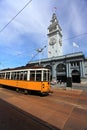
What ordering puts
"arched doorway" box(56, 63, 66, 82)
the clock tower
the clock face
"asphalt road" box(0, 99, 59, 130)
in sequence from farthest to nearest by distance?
the clock face < the clock tower < "arched doorway" box(56, 63, 66, 82) < "asphalt road" box(0, 99, 59, 130)

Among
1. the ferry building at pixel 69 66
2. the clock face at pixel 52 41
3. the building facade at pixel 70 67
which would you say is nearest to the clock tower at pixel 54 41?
the clock face at pixel 52 41

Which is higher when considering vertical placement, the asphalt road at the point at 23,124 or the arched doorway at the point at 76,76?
the arched doorway at the point at 76,76

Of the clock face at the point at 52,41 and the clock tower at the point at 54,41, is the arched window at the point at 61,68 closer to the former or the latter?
A: the clock tower at the point at 54,41

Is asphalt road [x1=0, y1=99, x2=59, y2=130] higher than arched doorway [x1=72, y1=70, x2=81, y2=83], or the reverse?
Answer: arched doorway [x1=72, y1=70, x2=81, y2=83]

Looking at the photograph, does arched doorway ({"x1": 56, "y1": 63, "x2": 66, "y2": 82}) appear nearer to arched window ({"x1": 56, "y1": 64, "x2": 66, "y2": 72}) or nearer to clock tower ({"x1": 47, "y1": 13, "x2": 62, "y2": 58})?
arched window ({"x1": 56, "y1": 64, "x2": 66, "y2": 72})

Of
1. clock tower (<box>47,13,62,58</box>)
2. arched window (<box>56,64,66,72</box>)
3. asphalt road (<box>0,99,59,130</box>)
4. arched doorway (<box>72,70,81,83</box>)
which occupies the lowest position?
asphalt road (<box>0,99,59,130</box>)

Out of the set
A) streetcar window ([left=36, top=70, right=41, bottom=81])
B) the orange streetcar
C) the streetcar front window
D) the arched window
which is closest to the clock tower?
the arched window

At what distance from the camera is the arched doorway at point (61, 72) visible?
45.3 meters

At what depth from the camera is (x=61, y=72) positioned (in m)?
46.0

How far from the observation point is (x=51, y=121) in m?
6.11

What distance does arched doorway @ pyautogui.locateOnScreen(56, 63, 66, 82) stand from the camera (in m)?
45.3

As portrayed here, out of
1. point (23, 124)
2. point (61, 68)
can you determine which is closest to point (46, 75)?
point (23, 124)

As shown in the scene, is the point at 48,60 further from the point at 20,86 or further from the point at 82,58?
the point at 20,86

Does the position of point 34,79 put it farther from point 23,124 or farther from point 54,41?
point 54,41
